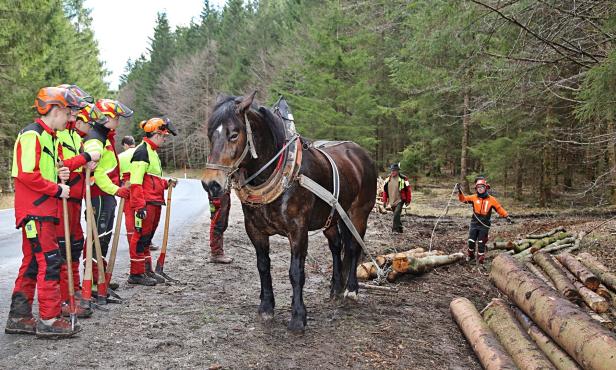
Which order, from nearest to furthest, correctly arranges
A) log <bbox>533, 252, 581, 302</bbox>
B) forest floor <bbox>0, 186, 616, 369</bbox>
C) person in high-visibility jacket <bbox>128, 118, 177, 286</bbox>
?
forest floor <bbox>0, 186, 616, 369</bbox> → person in high-visibility jacket <bbox>128, 118, 177, 286</bbox> → log <bbox>533, 252, 581, 302</bbox>

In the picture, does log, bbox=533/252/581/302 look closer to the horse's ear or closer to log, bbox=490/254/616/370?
log, bbox=490/254/616/370

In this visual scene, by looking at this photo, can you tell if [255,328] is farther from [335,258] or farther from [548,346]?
[548,346]

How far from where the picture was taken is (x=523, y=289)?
5.41 metres

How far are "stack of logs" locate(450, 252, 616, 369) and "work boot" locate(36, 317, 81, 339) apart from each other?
149 inches

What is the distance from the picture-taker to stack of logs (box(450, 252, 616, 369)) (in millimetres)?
3918

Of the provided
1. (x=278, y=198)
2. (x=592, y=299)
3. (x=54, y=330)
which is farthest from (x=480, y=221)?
(x=54, y=330)

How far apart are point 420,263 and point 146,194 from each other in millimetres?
4333

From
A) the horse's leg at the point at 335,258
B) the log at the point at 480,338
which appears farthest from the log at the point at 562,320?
the horse's leg at the point at 335,258

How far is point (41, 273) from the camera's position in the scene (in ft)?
13.6

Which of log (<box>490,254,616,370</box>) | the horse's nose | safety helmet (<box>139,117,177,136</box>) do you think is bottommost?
log (<box>490,254,616,370</box>)

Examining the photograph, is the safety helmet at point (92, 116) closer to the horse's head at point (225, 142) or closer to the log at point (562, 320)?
the horse's head at point (225, 142)

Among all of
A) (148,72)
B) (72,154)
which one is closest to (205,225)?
(72,154)

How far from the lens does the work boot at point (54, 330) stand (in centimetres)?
421

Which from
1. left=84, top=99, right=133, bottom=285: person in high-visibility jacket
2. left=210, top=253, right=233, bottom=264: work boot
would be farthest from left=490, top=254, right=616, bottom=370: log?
left=84, top=99, right=133, bottom=285: person in high-visibility jacket
